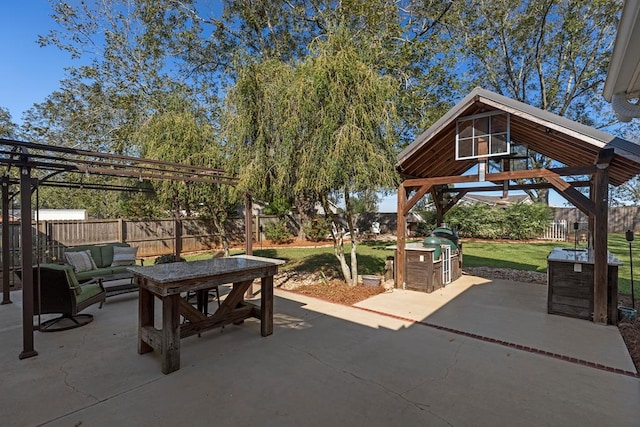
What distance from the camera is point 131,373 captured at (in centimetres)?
329

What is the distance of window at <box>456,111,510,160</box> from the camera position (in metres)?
5.85

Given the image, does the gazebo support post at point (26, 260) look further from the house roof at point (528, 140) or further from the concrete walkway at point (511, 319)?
the house roof at point (528, 140)

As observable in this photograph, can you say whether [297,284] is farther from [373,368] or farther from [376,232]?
[376,232]

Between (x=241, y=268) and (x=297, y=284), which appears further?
(x=297, y=284)

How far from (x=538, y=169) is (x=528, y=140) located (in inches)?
30.9

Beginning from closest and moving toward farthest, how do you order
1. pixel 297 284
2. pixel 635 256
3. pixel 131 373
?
1. pixel 131 373
2. pixel 297 284
3. pixel 635 256

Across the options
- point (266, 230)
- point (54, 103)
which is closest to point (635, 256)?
point (266, 230)

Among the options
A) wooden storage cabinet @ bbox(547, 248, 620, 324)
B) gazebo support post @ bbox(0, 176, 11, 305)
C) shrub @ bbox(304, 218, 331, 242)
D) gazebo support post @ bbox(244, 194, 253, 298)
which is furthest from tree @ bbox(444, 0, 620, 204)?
gazebo support post @ bbox(0, 176, 11, 305)

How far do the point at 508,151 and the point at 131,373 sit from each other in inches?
262

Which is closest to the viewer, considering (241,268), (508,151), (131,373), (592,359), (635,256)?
(131,373)

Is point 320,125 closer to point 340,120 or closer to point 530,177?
point 340,120

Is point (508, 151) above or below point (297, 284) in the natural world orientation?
above

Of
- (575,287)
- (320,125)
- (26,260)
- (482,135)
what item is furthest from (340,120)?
(26,260)

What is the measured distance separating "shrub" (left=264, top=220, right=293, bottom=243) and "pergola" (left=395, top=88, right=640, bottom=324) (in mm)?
9818
